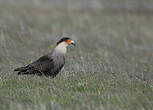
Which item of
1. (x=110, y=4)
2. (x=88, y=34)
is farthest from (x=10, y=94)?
(x=110, y=4)

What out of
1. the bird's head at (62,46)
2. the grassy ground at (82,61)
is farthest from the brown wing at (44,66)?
the bird's head at (62,46)

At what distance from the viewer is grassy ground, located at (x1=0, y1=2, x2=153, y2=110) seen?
7133 mm

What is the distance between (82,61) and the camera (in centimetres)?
1175

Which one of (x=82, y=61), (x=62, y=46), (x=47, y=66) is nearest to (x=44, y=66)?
(x=47, y=66)

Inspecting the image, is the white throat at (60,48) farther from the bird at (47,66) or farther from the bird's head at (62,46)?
→ the bird at (47,66)

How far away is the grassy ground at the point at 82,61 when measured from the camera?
7133mm

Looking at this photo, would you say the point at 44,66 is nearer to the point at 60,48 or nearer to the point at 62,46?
the point at 60,48

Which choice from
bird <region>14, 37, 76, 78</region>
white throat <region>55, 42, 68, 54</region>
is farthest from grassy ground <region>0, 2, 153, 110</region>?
white throat <region>55, 42, 68, 54</region>

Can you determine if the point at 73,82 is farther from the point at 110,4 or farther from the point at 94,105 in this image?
the point at 110,4

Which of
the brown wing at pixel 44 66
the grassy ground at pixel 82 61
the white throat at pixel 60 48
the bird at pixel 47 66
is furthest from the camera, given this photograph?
the white throat at pixel 60 48

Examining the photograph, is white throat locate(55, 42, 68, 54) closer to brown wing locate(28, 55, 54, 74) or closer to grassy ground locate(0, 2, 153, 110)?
brown wing locate(28, 55, 54, 74)

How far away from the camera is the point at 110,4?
33.9 m

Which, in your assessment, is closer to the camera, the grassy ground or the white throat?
the grassy ground

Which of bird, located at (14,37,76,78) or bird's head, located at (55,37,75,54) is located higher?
bird's head, located at (55,37,75,54)
